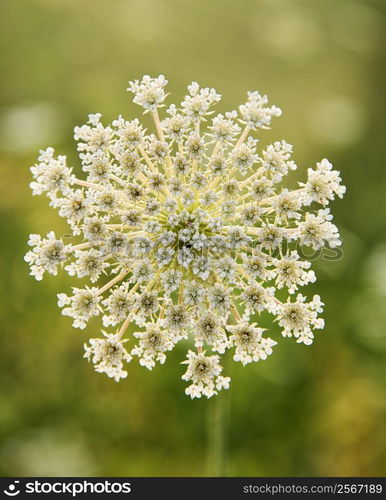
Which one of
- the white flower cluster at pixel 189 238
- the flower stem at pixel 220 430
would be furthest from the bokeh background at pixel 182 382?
the white flower cluster at pixel 189 238

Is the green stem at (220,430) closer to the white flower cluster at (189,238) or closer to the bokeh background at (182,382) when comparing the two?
the bokeh background at (182,382)

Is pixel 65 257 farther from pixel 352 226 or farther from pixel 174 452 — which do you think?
pixel 352 226

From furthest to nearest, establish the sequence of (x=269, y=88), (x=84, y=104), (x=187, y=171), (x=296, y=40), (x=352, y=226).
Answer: (x=269, y=88) < (x=296, y=40) < (x=84, y=104) < (x=352, y=226) < (x=187, y=171)

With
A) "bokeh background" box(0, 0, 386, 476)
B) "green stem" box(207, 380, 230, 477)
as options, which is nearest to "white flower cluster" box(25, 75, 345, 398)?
"green stem" box(207, 380, 230, 477)

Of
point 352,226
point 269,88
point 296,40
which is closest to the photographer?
point 352,226

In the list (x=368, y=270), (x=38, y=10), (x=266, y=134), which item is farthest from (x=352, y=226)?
(x=38, y=10)

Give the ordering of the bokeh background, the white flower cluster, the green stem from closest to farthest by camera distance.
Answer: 1. the white flower cluster
2. the green stem
3. the bokeh background

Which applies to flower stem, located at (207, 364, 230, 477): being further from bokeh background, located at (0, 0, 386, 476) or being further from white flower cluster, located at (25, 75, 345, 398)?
white flower cluster, located at (25, 75, 345, 398)
